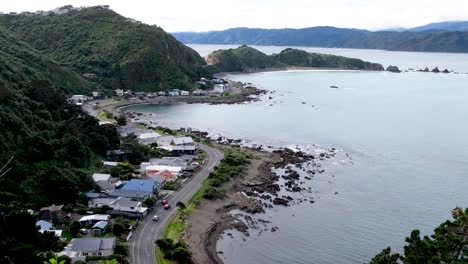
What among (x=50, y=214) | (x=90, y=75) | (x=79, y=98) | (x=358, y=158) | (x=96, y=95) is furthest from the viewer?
(x=90, y=75)

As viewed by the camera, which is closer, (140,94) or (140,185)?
(140,185)

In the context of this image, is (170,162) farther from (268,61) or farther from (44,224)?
(268,61)

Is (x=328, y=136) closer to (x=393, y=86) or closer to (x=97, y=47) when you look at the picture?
(x=97, y=47)

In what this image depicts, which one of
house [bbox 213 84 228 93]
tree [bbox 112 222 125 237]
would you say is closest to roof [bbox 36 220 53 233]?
tree [bbox 112 222 125 237]

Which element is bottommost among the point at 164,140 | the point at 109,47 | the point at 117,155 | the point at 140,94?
the point at 164,140

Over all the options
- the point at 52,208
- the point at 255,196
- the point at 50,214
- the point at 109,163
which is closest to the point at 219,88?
the point at 109,163

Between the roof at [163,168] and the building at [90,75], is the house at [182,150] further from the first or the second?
the building at [90,75]

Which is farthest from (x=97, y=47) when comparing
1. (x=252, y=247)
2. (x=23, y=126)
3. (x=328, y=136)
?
(x=252, y=247)
